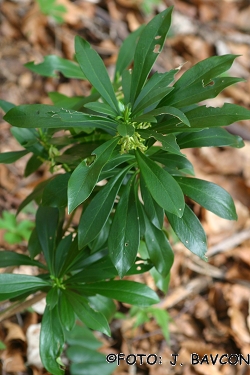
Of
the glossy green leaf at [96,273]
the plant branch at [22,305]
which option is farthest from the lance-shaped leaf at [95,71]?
the plant branch at [22,305]

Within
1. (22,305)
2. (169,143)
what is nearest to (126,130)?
(169,143)

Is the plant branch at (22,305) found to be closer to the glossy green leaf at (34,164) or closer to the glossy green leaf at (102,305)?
the glossy green leaf at (102,305)

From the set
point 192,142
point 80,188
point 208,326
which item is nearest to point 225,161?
point 208,326

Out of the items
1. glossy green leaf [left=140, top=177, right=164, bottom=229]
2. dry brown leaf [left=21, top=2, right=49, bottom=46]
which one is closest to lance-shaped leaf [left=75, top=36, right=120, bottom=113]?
glossy green leaf [left=140, top=177, right=164, bottom=229]

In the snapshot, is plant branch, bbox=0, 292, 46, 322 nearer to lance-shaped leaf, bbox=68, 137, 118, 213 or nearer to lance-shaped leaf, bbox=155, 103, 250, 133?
lance-shaped leaf, bbox=68, 137, 118, 213

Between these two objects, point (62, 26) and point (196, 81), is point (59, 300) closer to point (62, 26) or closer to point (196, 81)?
point (196, 81)
